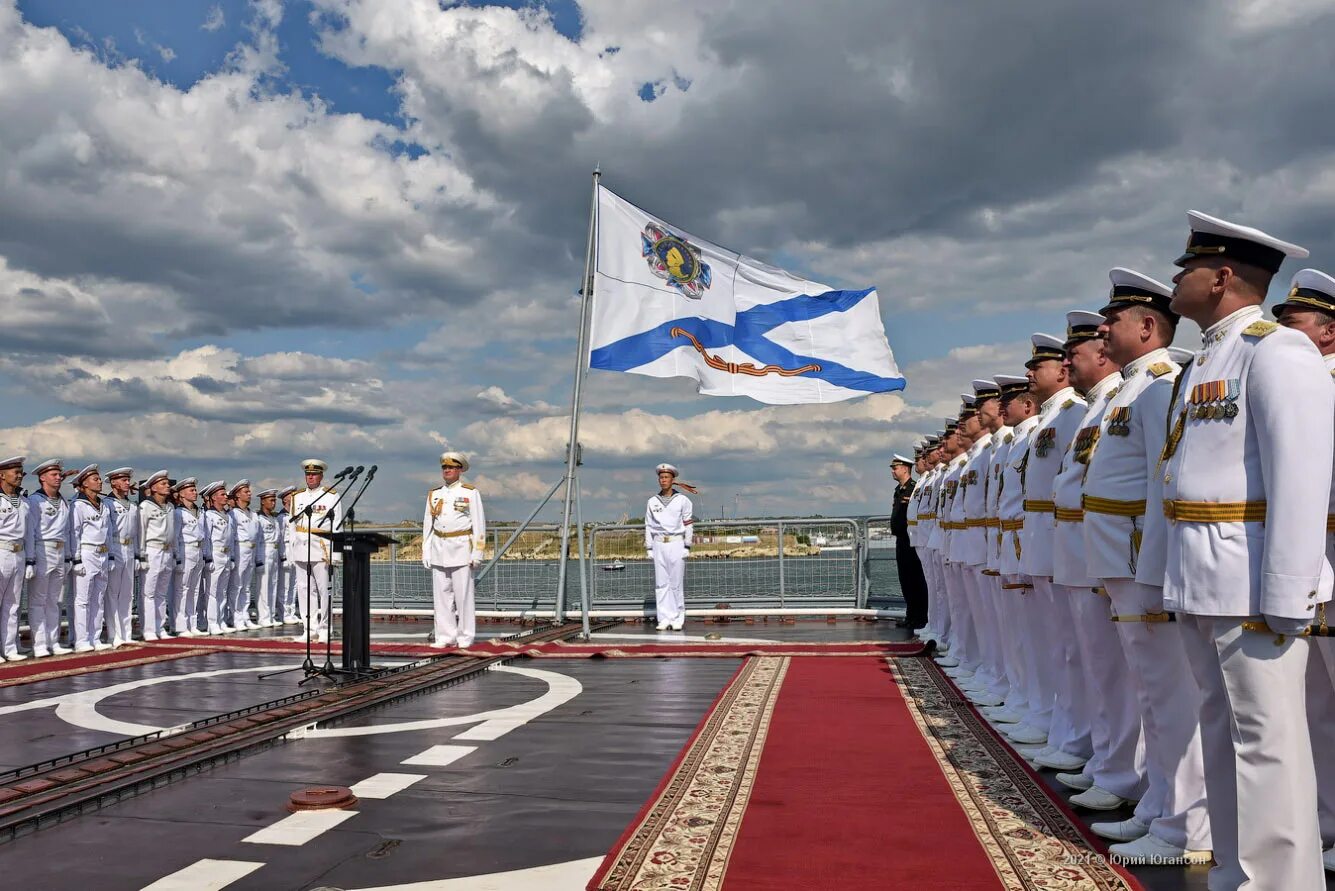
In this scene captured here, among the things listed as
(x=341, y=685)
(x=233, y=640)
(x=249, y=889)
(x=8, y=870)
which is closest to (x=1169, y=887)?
(x=249, y=889)

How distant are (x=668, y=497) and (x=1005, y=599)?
6783 mm

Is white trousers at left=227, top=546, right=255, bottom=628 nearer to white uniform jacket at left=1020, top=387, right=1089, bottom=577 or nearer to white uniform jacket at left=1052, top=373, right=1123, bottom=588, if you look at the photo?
white uniform jacket at left=1020, top=387, right=1089, bottom=577

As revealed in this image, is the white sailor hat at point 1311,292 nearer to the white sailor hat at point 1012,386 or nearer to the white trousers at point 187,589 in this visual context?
the white sailor hat at point 1012,386

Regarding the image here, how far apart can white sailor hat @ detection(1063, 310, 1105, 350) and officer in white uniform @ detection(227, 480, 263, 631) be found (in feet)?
39.1

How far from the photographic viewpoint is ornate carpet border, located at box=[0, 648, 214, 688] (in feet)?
27.2

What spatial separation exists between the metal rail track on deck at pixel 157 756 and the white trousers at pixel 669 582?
5162 millimetres

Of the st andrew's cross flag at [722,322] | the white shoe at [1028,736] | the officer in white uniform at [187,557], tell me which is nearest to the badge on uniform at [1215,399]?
the white shoe at [1028,736]

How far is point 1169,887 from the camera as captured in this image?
3021mm

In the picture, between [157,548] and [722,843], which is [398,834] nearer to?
[722,843]

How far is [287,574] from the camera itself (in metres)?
15.2

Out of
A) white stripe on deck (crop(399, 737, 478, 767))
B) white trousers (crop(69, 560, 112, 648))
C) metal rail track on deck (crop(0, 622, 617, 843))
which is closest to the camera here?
metal rail track on deck (crop(0, 622, 617, 843))

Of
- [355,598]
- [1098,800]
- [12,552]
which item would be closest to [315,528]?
[12,552]

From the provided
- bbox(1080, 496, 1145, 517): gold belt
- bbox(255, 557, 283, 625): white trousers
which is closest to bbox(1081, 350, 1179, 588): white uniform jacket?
bbox(1080, 496, 1145, 517): gold belt

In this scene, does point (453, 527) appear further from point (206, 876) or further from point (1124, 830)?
point (1124, 830)
